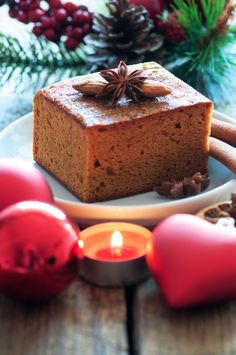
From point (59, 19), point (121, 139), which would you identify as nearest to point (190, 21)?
point (59, 19)

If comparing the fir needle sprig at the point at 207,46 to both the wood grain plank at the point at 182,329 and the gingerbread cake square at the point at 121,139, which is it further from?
the wood grain plank at the point at 182,329

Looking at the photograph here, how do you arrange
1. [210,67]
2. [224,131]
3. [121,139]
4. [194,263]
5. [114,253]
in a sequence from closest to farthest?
[194,263]
[114,253]
[121,139]
[224,131]
[210,67]

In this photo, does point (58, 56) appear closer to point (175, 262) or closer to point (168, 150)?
point (168, 150)

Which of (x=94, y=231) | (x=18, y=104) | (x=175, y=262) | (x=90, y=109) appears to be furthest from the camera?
(x=18, y=104)

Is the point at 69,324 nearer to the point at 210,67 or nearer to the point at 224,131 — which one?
the point at 224,131

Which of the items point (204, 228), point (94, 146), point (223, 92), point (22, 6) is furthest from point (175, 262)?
point (22, 6)

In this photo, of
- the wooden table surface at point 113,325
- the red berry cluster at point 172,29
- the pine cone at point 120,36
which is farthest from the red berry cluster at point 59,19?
the wooden table surface at point 113,325
